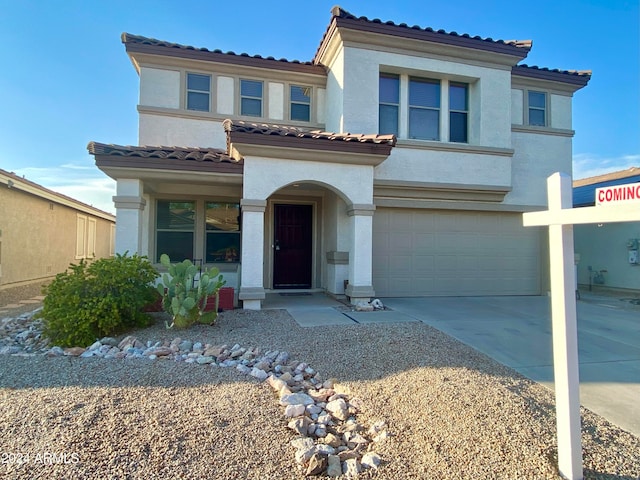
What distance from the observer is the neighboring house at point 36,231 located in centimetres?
1172

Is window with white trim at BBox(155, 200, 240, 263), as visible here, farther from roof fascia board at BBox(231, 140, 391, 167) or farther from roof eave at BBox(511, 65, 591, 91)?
roof eave at BBox(511, 65, 591, 91)

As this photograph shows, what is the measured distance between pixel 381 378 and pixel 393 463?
1.49 m

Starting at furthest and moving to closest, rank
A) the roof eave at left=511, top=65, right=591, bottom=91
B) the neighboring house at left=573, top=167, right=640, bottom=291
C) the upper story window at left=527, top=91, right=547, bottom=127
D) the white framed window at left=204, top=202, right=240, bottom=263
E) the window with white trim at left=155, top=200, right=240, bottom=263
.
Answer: the neighboring house at left=573, top=167, right=640, bottom=291 < the upper story window at left=527, top=91, right=547, bottom=127 < the roof eave at left=511, top=65, right=591, bottom=91 < the white framed window at left=204, top=202, right=240, bottom=263 < the window with white trim at left=155, top=200, right=240, bottom=263

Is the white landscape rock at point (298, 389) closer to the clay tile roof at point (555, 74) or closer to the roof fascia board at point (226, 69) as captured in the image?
the roof fascia board at point (226, 69)

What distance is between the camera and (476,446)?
2887 mm

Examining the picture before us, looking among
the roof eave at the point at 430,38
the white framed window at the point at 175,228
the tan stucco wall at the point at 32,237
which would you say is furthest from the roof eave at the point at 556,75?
the tan stucco wall at the point at 32,237

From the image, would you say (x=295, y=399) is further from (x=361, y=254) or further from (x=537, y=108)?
(x=537, y=108)

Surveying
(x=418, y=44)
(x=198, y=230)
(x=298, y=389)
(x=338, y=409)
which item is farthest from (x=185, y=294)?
(x=418, y=44)

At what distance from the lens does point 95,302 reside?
5.83 metres

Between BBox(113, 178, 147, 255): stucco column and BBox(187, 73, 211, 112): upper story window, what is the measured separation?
3.26 metres

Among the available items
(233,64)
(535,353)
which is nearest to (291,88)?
(233,64)

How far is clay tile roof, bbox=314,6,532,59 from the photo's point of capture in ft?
29.6

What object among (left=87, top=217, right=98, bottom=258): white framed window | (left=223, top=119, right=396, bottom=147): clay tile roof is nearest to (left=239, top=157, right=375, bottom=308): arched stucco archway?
(left=223, top=119, right=396, bottom=147): clay tile roof

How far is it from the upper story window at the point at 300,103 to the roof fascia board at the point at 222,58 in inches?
19.2
